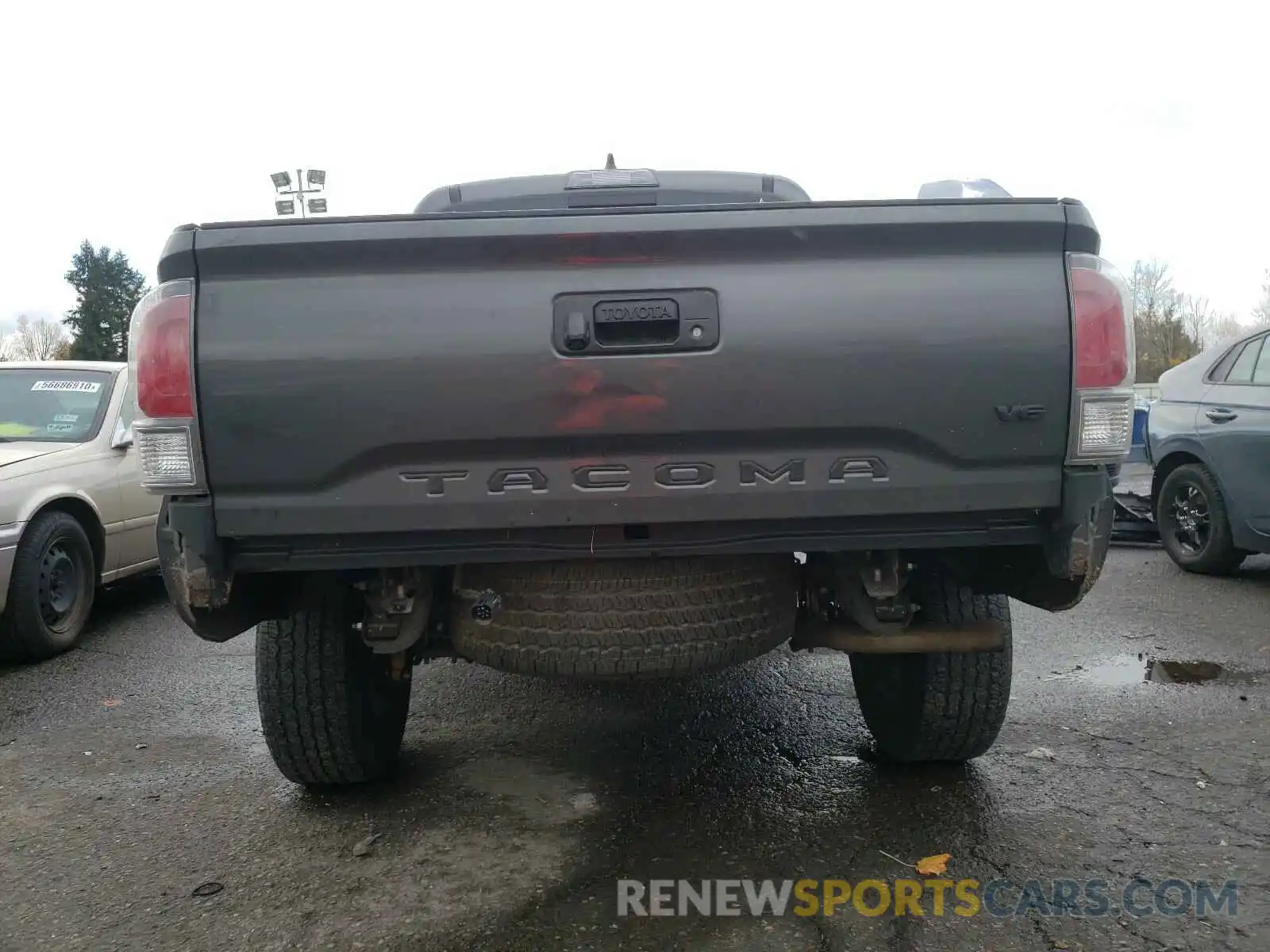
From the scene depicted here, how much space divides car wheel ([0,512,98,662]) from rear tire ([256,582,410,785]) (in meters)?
2.63

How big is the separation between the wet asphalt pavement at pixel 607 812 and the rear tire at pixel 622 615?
623 mm

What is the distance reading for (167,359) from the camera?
2.01 metres

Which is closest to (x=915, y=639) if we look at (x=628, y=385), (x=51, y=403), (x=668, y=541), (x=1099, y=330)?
(x=668, y=541)

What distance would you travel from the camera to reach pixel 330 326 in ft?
6.66

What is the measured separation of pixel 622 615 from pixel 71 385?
5083 mm

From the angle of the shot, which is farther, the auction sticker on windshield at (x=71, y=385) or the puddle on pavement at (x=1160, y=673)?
the auction sticker on windshield at (x=71, y=385)

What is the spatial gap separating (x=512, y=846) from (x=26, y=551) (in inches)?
138

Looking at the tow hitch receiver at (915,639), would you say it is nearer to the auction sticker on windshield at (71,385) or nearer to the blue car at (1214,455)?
the blue car at (1214,455)

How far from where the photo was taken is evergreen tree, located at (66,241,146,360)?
4191cm

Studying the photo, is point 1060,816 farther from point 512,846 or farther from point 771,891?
point 512,846

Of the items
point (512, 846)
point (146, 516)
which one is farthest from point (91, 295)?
point (512, 846)

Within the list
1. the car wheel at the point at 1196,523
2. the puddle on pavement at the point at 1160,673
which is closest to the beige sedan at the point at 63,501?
the puddle on pavement at the point at 1160,673

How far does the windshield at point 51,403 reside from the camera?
5.42 m

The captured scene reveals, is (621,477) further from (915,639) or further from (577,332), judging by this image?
(915,639)
